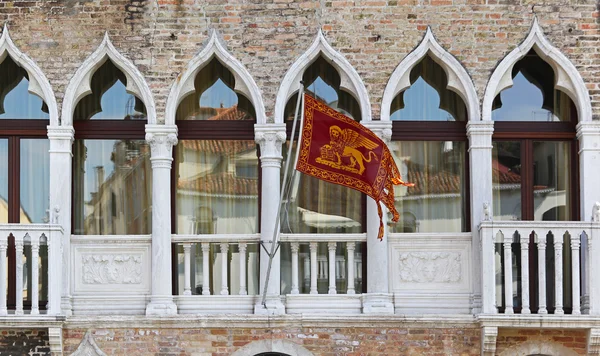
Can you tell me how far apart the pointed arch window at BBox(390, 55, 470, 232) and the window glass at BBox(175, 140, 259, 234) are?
1.70 m

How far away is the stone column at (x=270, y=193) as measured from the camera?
17188 millimetres

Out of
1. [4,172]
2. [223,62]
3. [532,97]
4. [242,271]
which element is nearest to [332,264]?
[242,271]

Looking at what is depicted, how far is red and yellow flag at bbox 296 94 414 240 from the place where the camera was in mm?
16531

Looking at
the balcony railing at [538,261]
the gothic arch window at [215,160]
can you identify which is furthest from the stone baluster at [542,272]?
the gothic arch window at [215,160]

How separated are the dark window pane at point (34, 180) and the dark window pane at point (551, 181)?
5.67m

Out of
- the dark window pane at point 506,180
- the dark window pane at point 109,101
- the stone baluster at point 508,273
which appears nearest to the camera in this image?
the stone baluster at point 508,273

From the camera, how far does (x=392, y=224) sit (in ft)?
57.8

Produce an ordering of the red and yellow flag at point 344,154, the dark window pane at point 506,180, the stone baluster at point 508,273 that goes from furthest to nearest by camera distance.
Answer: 1. the dark window pane at point 506,180
2. the stone baluster at point 508,273
3. the red and yellow flag at point 344,154

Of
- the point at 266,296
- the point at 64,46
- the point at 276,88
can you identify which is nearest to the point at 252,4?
the point at 276,88

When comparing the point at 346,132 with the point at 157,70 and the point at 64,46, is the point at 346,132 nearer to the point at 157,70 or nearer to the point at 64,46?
the point at 157,70

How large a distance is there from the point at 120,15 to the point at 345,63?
8.63 ft

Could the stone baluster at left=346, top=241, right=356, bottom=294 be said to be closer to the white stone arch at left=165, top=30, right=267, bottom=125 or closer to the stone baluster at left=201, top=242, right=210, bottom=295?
the stone baluster at left=201, top=242, right=210, bottom=295

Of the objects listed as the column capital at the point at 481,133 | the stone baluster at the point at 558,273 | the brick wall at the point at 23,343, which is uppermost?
the column capital at the point at 481,133

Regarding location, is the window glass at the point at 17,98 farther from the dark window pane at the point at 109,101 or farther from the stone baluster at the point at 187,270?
the stone baluster at the point at 187,270
